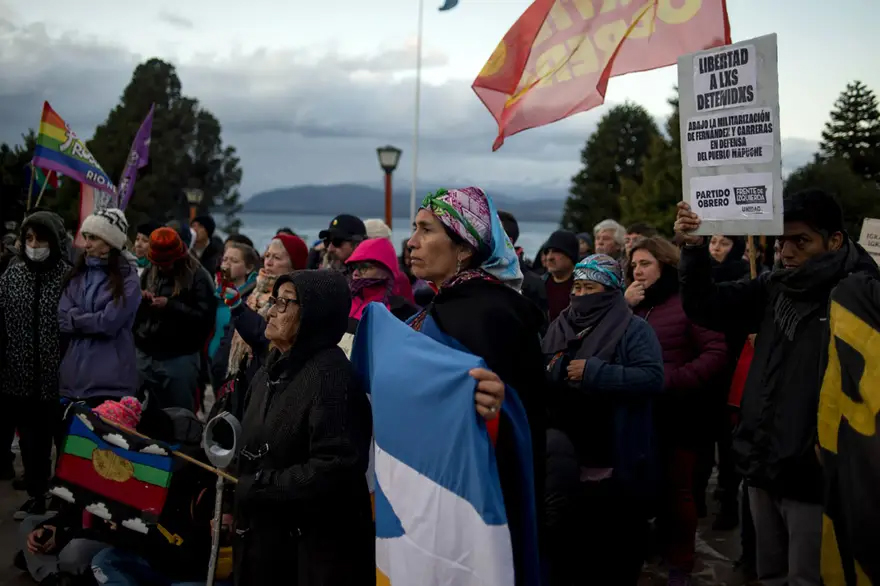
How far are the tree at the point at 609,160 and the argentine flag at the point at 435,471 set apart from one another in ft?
202

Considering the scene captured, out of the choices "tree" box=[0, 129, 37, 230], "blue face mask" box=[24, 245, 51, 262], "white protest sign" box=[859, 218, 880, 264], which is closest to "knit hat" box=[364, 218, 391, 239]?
"blue face mask" box=[24, 245, 51, 262]

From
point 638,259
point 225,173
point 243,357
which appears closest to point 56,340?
point 243,357

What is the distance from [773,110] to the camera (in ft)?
12.3

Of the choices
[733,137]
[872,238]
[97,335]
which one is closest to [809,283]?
[733,137]

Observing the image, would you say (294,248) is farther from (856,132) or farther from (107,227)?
(856,132)

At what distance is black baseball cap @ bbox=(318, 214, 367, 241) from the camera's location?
7216 millimetres

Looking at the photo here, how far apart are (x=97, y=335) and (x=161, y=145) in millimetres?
55396

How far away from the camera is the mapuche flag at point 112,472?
3.99 meters

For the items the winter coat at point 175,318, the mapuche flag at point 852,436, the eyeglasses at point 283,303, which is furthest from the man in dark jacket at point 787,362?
the winter coat at point 175,318

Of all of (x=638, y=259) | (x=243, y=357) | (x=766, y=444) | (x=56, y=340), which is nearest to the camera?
(x=766, y=444)

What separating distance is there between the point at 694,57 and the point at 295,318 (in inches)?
88.7

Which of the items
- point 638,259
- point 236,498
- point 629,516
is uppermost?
point 638,259

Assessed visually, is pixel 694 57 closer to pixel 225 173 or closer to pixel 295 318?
pixel 295 318

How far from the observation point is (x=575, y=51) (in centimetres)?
518
